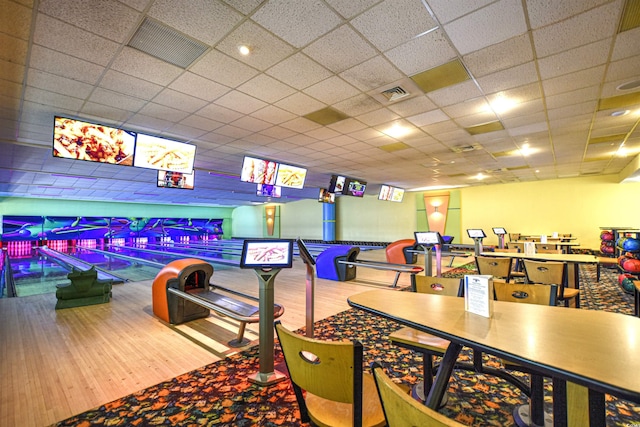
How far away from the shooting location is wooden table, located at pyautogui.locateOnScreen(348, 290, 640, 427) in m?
0.92

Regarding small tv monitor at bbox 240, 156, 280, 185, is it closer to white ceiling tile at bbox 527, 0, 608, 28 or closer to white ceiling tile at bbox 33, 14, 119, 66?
white ceiling tile at bbox 33, 14, 119, 66

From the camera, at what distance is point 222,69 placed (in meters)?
3.02

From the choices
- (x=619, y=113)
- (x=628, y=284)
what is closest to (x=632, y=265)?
(x=628, y=284)

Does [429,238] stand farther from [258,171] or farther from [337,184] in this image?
[337,184]

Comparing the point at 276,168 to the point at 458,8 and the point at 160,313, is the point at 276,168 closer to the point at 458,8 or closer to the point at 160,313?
the point at 160,313

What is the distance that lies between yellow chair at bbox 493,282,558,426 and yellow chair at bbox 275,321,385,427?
98 cm

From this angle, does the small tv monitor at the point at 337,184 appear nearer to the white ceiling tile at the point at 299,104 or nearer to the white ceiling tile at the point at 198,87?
the white ceiling tile at the point at 299,104

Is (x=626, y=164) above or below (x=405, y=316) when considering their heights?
above

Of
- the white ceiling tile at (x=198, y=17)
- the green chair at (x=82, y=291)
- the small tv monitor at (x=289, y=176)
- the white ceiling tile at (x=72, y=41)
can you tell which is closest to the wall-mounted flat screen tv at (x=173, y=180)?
the small tv monitor at (x=289, y=176)

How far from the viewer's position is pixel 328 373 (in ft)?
3.47

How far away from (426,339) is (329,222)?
14503 millimetres

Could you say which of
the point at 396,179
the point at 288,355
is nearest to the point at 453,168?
the point at 396,179

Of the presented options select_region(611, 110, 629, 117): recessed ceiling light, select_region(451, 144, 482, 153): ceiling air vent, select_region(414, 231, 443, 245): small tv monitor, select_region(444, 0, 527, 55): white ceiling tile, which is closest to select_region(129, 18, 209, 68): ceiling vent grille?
select_region(444, 0, 527, 55): white ceiling tile

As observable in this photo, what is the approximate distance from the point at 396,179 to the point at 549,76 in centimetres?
707
